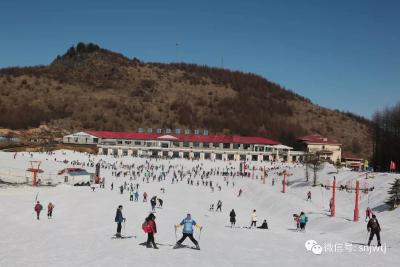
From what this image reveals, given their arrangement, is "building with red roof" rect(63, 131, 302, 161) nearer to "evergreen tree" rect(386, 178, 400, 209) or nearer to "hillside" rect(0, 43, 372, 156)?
"hillside" rect(0, 43, 372, 156)

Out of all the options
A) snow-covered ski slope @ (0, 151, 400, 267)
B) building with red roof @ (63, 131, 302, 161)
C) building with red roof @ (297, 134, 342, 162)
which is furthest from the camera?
building with red roof @ (297, 134, 342, 162)

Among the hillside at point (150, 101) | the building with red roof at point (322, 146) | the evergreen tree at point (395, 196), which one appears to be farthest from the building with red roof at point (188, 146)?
the evergreen tree at point (395, 196)

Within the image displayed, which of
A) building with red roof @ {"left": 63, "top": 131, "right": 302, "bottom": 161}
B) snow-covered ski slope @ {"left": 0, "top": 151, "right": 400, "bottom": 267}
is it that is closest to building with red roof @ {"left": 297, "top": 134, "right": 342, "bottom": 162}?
building with red roof @ {"left": 63, "top": 131, "right": 302, "bottom": 161}

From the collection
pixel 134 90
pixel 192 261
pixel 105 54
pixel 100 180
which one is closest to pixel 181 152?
pixel 100 180

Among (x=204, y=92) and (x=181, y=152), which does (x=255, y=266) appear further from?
(x=204, y=92)

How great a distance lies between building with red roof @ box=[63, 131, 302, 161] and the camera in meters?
89.3

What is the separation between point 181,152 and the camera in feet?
294

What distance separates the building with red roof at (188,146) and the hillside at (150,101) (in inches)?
904

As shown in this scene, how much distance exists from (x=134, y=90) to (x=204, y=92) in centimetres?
2355

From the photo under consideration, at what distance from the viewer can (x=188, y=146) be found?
9269 centimetres

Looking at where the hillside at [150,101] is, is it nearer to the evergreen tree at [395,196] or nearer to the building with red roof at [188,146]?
the building with red roof at [188,146]

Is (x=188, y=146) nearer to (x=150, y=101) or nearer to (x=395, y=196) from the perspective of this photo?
(x=150, y=101)

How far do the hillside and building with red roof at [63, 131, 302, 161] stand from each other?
23.0m

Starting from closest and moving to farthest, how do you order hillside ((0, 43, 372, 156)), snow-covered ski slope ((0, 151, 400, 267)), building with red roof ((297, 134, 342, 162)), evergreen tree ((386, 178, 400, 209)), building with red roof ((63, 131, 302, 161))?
1. snow-covered ski slope ((0, 151, 400, 267))
2. evergreen tree ((386, 178, 400, 209))
3. building with red roof ((63, 131, 302, 161))
4. building with red roof ((297, 134, 342, 162))
5. hillside ((0, 43, 372, 156))
